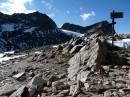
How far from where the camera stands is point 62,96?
15625 mm

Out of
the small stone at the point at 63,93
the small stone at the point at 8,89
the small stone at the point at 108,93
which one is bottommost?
the small stone at the point at 8,89

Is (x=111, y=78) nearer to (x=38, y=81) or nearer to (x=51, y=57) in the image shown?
(x=38, y=81)

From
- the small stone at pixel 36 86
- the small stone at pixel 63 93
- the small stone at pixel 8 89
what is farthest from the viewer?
the small stone at pixel 8 89

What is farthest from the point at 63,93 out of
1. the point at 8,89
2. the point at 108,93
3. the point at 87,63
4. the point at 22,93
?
the point at 87,63

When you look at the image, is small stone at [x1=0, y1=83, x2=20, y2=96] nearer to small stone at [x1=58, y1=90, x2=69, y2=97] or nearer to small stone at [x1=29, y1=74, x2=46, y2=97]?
small stone at [x1=29, y1=74, x2=46, y2=97]

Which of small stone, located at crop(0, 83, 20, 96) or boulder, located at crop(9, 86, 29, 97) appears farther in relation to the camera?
small stone, located at crop(0, 83, 20, 96)

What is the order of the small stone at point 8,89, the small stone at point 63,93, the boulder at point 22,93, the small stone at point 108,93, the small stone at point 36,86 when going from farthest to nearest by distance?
the small stone at point 8,89
the small stone at point 36,86
the boulder at point 22,93
the small stone at point 63,93
the small stone at point 108,93

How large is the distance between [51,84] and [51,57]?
16.9 meters

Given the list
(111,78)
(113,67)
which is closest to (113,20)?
(113,67)

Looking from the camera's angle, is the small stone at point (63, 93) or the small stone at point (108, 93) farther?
the small stone at point (63, 93)

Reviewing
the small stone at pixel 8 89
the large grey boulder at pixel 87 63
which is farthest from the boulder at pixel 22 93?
the large grey boulder at pixel 87 63

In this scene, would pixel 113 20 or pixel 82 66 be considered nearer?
pixel 82 66

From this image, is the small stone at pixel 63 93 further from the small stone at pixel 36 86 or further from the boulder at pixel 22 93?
the boulder at pixel 22 93

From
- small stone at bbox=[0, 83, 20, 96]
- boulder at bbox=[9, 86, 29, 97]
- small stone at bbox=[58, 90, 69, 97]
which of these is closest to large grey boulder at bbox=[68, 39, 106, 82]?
small stone at bbox=[58, 90, 69, 97]
